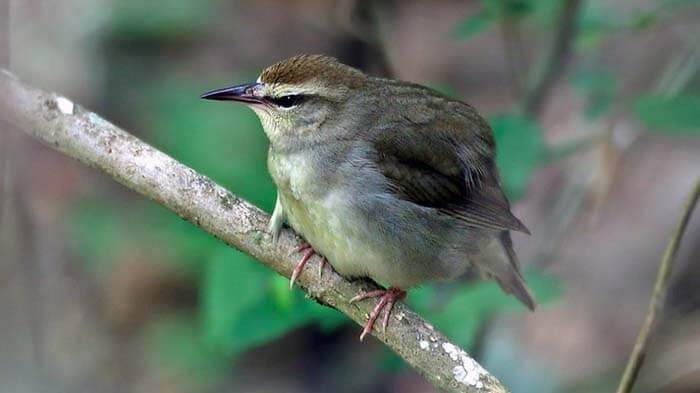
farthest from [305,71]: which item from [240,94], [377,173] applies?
[377,173]

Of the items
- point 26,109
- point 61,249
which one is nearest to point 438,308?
point 26,109

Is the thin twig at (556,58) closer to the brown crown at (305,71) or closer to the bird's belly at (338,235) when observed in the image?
the brown crown at (305,71)

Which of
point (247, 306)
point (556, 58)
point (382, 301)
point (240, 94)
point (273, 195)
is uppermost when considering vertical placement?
point (556, 58)

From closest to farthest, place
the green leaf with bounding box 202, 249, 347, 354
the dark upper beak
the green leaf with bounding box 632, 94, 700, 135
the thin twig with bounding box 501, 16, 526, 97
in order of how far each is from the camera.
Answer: the dark upper beak, the green leaf with bounding box 202, 249, 347, 354, the green leaf with bounding box 632, 94, 700, 135, the thin twig with bounding box 501, 16, 526, 97

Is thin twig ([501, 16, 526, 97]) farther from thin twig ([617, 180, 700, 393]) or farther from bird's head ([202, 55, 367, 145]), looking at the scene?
thin twig ([617, 180, 700, 393])

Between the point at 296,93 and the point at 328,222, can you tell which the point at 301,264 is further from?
the point at 296,93

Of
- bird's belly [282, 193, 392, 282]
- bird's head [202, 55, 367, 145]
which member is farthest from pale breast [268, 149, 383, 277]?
bird's head [202, 55, 367, 145]
